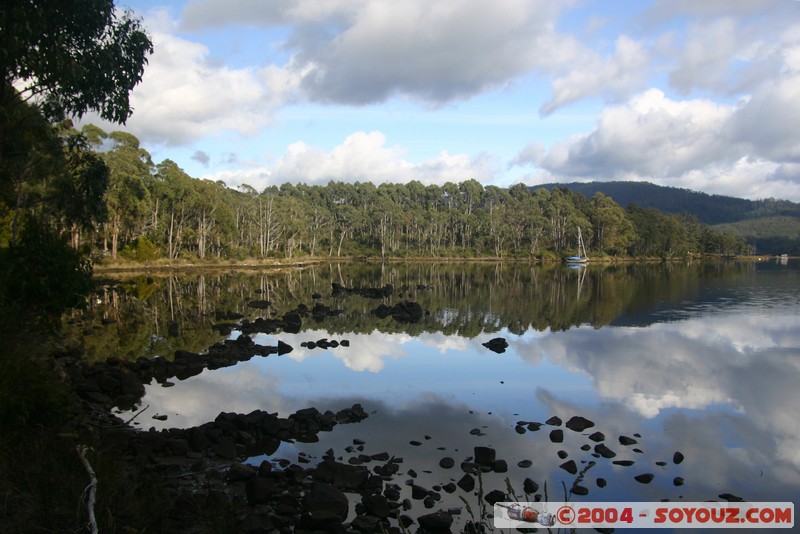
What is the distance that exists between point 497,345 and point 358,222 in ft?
291

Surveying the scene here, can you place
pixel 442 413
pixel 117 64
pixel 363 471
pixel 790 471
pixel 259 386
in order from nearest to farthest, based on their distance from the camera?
pixel 363 471
pixel 790 471
pixel 117 64
pixel 442 413
pixel 259 386

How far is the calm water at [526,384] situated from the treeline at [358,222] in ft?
82.6

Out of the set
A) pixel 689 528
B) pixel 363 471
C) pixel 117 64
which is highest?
pixel 117 64

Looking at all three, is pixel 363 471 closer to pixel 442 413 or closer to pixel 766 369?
pixel 442 413

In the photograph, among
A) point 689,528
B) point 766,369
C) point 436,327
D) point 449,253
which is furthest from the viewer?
point 449,253

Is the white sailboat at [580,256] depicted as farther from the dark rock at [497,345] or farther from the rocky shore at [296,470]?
the rocky shore at [296,470]

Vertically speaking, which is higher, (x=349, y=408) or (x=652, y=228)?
(x=652, y=228)

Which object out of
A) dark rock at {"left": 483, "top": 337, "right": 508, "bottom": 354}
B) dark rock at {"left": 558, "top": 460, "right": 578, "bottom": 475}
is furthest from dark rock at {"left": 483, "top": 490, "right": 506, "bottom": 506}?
dark rock at {"left": 483, "top": 337, "right": 508, "bottom": 354}

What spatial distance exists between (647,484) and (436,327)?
63.5 feet

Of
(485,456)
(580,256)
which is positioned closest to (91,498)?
(485,456)

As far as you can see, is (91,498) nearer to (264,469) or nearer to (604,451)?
(264,469)

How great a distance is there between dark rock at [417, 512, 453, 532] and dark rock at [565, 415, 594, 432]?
597 centimetres

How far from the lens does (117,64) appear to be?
13359 mm

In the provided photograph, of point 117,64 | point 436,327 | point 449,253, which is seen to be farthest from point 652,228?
point 117,64
